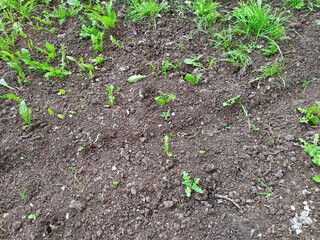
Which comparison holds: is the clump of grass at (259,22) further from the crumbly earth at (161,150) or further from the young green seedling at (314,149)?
the young green seedling at (314,149)

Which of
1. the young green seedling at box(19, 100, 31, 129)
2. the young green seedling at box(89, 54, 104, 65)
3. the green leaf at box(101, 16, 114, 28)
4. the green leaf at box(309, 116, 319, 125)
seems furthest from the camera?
the green leaf at box(101, 16, 114, 28)

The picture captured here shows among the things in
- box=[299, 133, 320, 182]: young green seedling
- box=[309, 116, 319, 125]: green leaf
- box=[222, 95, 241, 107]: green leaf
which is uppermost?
box=[222, 95, 241, 107]: green leaf

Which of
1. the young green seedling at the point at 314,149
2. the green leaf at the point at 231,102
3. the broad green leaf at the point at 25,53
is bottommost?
the young green seedling at the point at 314,149

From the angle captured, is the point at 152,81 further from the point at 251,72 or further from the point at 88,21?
the point at 88,21

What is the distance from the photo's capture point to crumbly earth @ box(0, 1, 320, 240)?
67.1 inches

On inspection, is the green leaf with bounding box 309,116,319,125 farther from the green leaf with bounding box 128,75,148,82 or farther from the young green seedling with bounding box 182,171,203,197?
the green leaf with bounding box 128,75,148,82

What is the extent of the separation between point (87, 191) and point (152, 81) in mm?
1148

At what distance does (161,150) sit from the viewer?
6.60 feet

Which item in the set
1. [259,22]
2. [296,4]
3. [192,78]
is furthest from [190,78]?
[296,4]

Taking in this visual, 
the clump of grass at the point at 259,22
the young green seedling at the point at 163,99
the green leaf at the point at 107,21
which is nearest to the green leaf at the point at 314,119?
the clump of grass at the point at 259,22

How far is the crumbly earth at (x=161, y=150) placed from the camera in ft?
5.59

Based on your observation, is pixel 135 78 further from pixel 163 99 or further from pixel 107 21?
pixel 107 21

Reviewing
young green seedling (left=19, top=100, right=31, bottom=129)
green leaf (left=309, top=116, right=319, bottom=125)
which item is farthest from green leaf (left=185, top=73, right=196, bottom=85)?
young green seedling (left=19, top=100, right=31, bottom=129)

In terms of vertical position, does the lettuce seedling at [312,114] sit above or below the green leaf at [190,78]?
below
